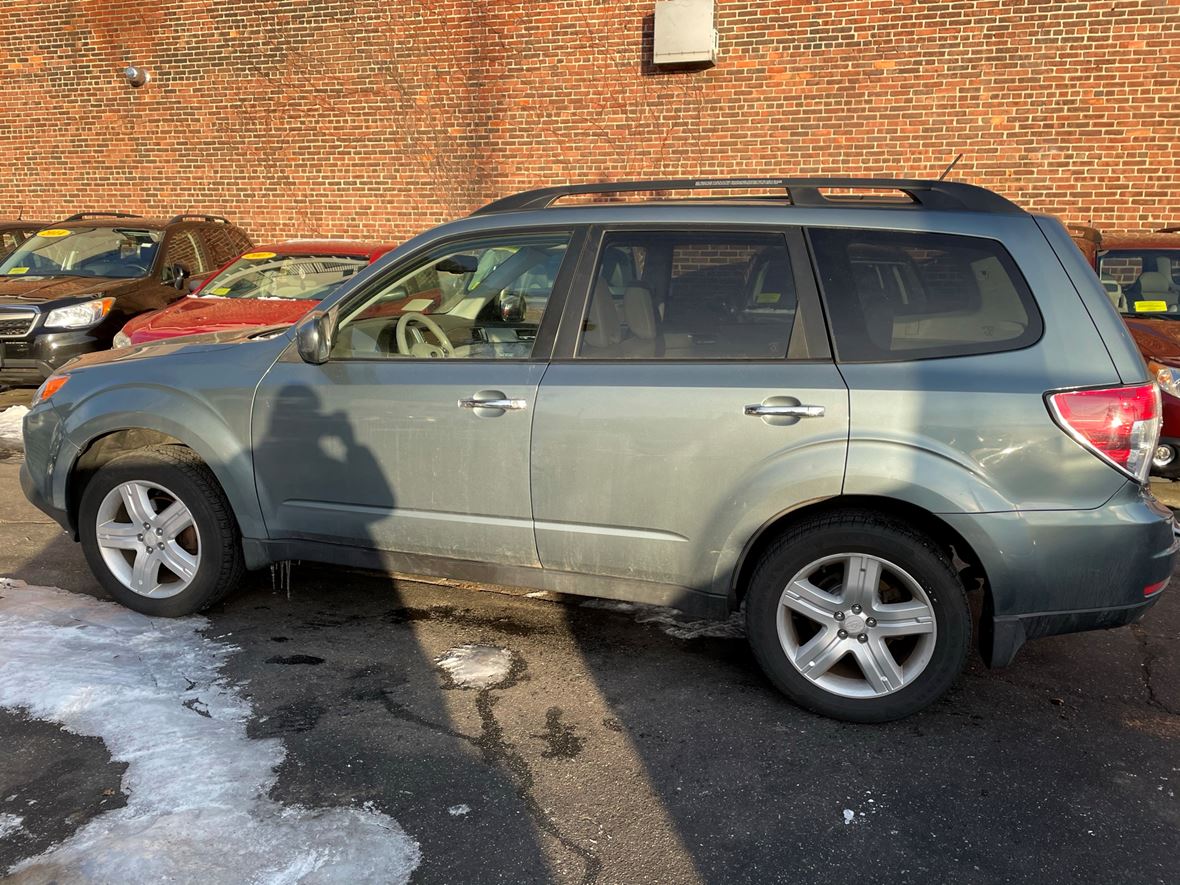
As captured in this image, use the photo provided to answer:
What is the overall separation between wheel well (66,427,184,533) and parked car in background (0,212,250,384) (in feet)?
14.1

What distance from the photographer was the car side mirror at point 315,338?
12.8ft

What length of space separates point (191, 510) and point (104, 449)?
1.85ft

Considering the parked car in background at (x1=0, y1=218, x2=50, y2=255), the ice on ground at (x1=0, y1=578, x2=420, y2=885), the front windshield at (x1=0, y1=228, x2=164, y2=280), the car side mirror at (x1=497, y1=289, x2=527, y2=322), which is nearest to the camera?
the ice on ground at (x1=0, y1=578, x2=420, y2=885)

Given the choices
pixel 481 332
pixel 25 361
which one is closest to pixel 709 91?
pixel 25 361

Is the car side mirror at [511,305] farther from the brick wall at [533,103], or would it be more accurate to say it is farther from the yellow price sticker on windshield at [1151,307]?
the brick wall at [533,103]

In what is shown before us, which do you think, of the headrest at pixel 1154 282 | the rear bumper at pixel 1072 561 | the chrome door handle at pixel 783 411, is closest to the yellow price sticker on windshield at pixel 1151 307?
the headrest at pixel 1154 282

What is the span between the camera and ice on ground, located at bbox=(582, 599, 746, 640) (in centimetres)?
432

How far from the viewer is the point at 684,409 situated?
347 cm

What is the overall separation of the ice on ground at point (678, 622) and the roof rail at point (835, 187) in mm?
1783

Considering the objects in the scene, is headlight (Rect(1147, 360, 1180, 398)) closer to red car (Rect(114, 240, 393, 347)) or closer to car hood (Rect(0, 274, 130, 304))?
red car (Rect(114, 240, 393, 347))

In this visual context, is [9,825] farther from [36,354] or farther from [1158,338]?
[1158,338]

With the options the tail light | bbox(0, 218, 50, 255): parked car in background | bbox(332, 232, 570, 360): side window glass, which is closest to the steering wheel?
bbox(332, 232, 570, 360): side window glass

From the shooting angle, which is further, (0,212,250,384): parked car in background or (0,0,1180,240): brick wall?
(0,0,1180,240): brick wall

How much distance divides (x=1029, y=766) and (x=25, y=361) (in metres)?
8.04
